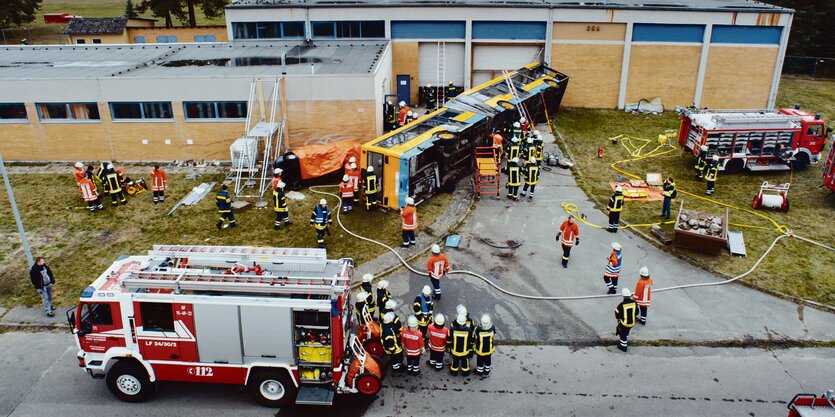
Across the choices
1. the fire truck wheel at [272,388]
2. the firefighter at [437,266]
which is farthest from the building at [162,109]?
the fire truck wheel at [272,388]

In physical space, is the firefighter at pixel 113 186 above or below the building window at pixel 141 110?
below

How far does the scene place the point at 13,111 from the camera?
2298 centimetres

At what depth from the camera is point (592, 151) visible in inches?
978

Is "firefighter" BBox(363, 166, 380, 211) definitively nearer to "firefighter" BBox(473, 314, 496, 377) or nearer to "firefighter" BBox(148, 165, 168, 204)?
"firefighter" BBox(148, 165, 168, 204)

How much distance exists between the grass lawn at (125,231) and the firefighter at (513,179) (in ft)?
7.12

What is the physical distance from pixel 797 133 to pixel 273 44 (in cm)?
2325

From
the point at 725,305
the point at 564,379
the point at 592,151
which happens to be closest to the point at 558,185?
the point at 592,151

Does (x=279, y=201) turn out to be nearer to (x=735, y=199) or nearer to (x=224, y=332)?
(x=224, y=332)

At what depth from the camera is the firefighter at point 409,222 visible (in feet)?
53.2

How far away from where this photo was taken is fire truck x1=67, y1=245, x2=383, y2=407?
34.0ft

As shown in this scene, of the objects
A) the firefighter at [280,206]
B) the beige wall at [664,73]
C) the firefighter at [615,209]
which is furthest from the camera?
the beige wall at [664,73]

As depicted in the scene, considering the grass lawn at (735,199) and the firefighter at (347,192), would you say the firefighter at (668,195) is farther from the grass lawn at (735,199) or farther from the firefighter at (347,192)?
the firefighter at (347,192)

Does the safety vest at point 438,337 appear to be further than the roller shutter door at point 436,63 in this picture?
No

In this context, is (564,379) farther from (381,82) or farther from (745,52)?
(745,52)
